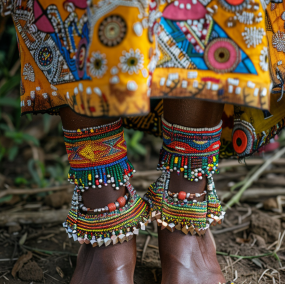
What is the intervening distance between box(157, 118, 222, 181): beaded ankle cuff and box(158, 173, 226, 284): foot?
3 centimetres

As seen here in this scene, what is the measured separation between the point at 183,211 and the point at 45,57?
0.52 m

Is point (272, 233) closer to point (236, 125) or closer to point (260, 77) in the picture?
point (236, 125)

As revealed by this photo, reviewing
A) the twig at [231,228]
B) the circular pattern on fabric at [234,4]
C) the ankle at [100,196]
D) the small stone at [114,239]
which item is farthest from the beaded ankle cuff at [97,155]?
the twig at [231,228]

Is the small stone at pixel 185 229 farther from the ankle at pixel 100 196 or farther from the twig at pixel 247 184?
the twig at pixel 247 184

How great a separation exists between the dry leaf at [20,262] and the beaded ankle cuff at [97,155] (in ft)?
1.27

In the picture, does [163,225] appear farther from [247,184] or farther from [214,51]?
[247,184]

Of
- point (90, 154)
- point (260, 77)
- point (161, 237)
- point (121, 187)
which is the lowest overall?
point (161, 237)

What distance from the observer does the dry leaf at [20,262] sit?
100cm

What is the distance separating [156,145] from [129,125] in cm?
114

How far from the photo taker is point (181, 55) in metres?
0.66

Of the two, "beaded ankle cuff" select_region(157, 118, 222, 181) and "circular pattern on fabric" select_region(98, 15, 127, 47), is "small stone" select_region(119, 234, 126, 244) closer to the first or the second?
"beaded ankle cuff" select_region(157, 118, 222, 181)

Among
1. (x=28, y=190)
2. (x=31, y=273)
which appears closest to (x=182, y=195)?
(x=31, y=273)

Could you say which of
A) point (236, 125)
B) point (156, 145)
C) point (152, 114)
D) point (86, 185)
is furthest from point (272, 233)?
point (156, 145)

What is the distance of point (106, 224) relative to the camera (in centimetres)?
83
